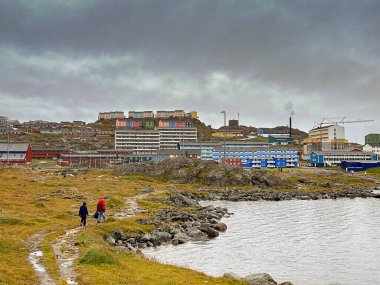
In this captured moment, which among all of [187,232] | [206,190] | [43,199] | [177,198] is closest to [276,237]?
[187,232]

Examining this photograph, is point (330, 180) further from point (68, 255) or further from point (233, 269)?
point (68, 255)

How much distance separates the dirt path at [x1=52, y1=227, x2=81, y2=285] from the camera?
26.6 metres

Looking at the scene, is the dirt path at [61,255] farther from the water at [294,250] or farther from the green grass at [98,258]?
the water at [294,250]

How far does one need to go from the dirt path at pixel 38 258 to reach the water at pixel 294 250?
12775 millimetres

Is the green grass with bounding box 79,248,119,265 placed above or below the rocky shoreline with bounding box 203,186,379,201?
above

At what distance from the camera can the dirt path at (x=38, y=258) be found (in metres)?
24.9

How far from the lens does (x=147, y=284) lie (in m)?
26.0

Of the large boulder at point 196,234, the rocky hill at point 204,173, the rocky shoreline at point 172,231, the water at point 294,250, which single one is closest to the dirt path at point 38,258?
the rocky shoreline at point 172,231

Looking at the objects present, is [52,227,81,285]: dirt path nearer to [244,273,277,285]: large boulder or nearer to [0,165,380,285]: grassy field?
[0,165,380,285]: grassy field

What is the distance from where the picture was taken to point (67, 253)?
33.8 metres

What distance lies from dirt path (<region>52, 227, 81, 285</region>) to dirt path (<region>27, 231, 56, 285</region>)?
105 cm

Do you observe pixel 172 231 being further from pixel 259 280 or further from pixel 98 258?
pixel 259 280

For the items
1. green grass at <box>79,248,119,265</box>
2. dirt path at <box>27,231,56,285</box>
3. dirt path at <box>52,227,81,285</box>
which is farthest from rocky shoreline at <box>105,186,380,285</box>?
green grass at <box>79,248,119,265</box>

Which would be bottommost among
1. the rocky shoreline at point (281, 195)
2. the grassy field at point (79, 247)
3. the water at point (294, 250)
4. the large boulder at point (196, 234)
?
the rocky shoreline at point (281, 195)
